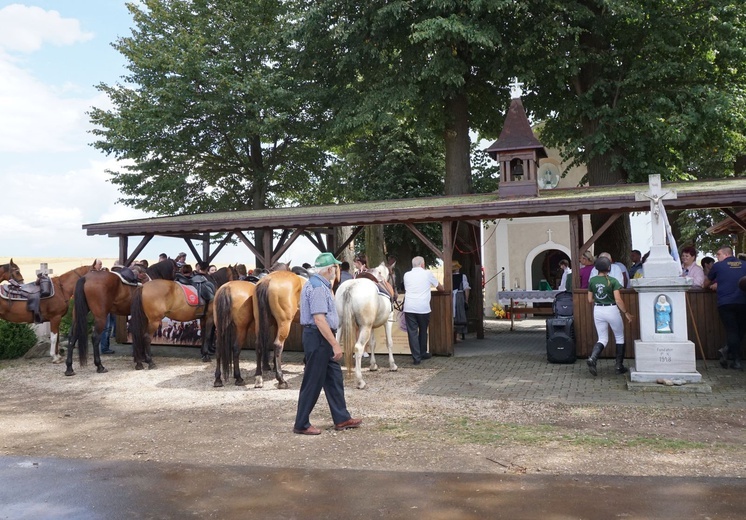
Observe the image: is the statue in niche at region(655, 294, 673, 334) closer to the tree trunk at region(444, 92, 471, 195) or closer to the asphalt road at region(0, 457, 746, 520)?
the asphalt road at region(0, 457, 746, 520)

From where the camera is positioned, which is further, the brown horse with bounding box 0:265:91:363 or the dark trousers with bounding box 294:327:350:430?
the brown horse with bounding box 0:265:91:363

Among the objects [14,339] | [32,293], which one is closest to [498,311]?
[14,339]

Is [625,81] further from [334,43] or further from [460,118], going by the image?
[334,43]

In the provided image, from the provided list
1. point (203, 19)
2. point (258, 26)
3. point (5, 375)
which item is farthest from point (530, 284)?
point (5, 375)

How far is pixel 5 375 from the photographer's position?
12.2 metres

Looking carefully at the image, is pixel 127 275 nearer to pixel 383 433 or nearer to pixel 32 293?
pixel 32 293

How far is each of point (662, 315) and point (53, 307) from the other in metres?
11.6

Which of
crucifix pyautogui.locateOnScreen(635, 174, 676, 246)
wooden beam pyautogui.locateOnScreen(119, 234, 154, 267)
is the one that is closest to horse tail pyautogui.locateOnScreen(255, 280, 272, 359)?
crucifix pyautogui.locateOnScreen(635, 174, 676, 246)

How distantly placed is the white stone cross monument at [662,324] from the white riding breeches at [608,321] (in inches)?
28.6

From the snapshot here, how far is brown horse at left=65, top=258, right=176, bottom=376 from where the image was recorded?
12.0m

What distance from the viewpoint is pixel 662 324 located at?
9.25 meters

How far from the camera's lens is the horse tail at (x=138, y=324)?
478 inches

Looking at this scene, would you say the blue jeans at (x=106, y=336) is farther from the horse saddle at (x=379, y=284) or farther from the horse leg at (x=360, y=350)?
the horse leg at (x=360, y=350)

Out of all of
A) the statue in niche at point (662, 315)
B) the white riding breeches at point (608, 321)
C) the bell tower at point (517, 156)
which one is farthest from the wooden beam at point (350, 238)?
the statue in niche at point (662, 315)
